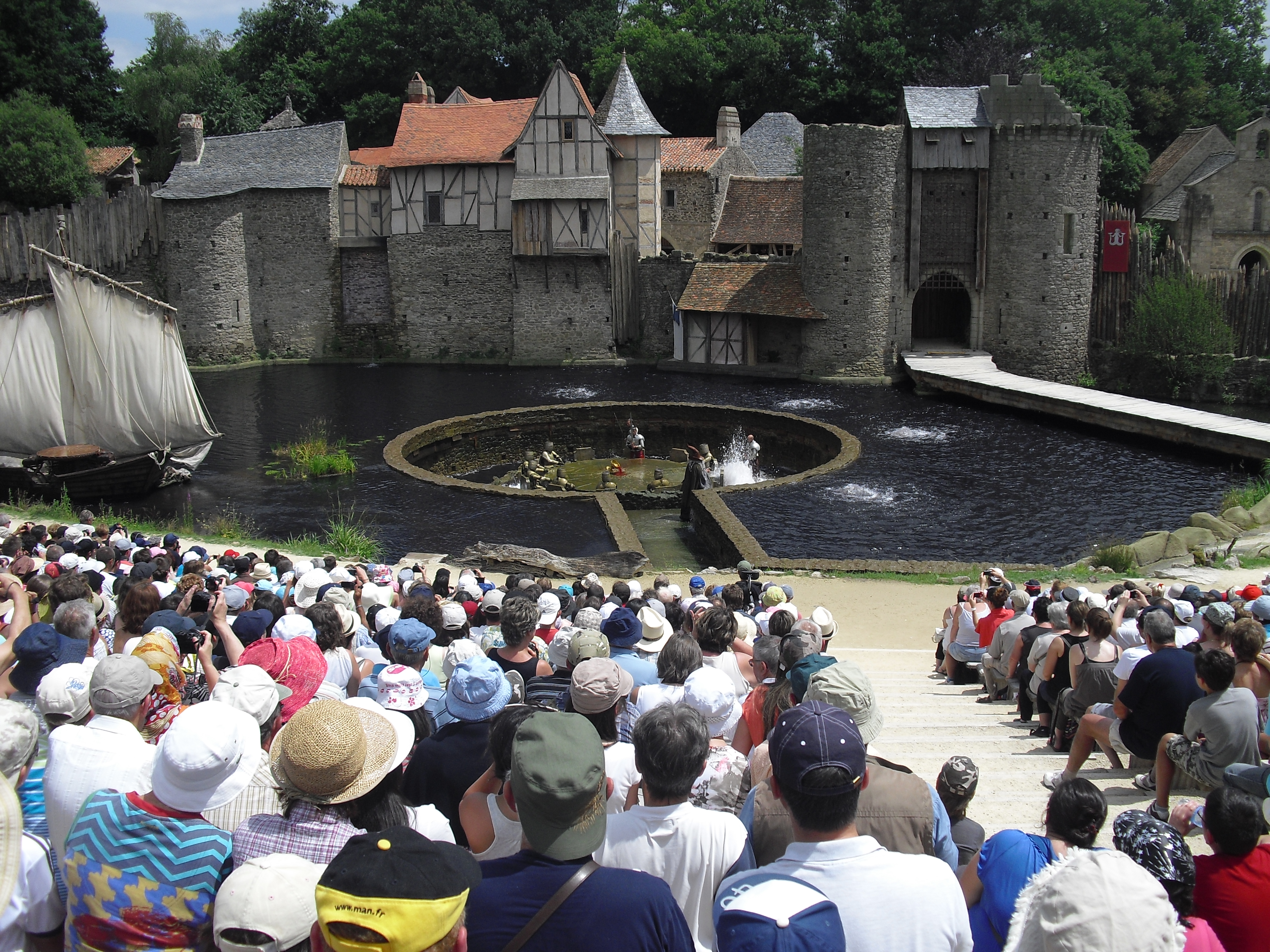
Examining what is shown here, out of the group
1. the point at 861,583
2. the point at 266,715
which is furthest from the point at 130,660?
the point at 861,583

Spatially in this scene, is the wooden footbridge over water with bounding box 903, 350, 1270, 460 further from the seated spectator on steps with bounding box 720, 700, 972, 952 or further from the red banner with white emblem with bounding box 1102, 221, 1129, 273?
the seated spectator on steps with bounding box 720, 700, 972, 952

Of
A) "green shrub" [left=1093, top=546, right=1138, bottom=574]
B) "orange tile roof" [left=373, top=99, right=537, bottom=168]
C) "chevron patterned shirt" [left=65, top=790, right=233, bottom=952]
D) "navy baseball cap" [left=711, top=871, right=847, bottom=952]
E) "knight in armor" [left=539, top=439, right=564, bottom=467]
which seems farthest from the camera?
"orange tile roof" [left=373, top=99, right=537, bottom=168]

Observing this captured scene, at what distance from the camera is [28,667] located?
18.4ft

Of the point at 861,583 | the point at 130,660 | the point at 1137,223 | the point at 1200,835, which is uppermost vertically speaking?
the point at 1137,223

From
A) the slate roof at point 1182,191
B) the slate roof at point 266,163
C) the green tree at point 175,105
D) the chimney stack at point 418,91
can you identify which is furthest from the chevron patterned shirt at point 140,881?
the green tree at point 175,105

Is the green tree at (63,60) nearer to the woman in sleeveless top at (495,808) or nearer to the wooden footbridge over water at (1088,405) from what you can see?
the wooden footbridge over water at (1088,405)

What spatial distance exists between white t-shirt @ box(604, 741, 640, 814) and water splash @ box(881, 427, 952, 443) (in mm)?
20104

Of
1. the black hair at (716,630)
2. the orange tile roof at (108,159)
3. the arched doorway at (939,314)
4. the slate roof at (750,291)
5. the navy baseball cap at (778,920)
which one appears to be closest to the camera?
the navy baseball cap at (778,920)

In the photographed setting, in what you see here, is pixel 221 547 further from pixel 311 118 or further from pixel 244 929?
pixel 311 118

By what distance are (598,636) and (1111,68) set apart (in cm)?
4701

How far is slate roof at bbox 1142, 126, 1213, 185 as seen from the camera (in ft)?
134

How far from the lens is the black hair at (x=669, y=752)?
3.41 m

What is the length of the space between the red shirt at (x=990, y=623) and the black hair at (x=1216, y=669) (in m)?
3.35

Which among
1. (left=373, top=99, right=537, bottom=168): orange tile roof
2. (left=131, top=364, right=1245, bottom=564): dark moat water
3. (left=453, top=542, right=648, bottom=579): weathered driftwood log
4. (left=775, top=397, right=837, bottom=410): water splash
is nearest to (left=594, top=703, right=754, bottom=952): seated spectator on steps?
(left=453, top=542, right=648, bottom=579): weathered driftwood log
